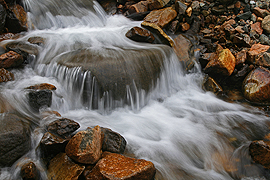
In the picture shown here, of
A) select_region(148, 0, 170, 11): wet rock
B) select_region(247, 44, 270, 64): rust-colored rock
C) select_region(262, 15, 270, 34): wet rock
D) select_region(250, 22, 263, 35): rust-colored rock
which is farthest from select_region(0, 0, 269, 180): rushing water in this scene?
select_region(262, 15, 270, 34): wet rock

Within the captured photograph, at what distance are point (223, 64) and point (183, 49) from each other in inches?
55.0

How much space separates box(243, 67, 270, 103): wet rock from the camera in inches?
173

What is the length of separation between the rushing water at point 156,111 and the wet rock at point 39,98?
0.12 m

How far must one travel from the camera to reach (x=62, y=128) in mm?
2750

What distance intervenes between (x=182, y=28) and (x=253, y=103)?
3.57 m

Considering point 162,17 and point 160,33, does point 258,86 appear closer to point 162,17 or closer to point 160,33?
point 160,33

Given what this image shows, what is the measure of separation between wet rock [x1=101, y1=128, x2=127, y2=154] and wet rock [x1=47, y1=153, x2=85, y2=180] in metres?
0.51

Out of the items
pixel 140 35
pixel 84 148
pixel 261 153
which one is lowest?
pixel 261 153

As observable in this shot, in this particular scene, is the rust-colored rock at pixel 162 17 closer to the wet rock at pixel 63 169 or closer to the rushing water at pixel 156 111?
the rushing water at pixel 156 111

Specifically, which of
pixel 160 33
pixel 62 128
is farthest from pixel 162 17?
pixel 62 128

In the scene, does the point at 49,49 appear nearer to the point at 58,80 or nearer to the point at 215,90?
the point at 58,80

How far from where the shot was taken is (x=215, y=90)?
16.7 ft

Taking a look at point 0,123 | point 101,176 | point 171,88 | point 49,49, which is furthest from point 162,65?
point 0,123

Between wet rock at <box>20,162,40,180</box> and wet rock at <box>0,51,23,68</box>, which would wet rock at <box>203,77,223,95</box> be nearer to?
wet rock at <box>20,162,40,180</box>
